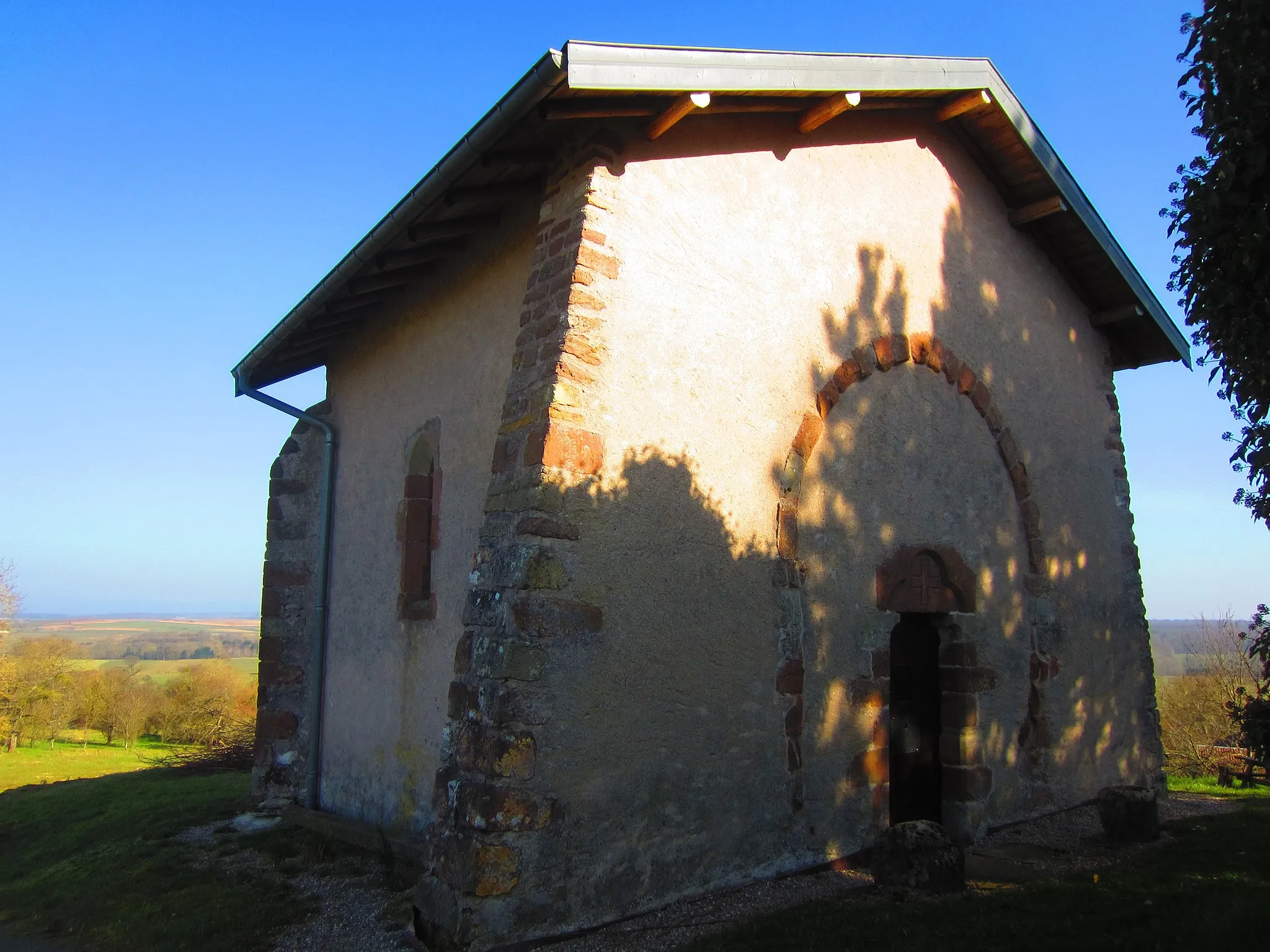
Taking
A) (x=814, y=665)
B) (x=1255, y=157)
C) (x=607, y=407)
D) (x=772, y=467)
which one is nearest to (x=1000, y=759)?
(x=814, y=665)

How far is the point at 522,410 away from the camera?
5367mm

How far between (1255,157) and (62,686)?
24586mm

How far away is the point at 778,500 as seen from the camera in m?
6.24

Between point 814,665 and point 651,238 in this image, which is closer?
point 651,238

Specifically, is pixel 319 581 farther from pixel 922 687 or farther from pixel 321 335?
pixel 922 687

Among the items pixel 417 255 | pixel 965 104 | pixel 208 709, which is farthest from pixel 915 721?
pixel 208 709

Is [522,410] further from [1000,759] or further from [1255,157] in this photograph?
[1000,759]

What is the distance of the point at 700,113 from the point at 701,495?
8.52ft

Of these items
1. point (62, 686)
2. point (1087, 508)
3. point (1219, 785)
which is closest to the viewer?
point (1087, 508)

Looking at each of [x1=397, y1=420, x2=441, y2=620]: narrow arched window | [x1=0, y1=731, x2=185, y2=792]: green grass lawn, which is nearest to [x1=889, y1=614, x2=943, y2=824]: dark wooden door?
[x1=397, y1=420, x2=441, y2=620]: narrow arched window

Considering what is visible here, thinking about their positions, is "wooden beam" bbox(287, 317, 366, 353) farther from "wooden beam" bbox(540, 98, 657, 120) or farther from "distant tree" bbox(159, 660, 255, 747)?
"distant tree" bbox(159, 660, 255, 747)

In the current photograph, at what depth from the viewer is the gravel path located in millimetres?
4938

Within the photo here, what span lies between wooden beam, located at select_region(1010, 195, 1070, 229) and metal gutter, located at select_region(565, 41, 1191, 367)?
8 centimetres

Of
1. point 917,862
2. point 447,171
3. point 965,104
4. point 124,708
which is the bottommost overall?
point 124,708
